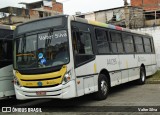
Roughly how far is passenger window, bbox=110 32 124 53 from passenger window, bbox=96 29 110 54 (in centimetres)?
57

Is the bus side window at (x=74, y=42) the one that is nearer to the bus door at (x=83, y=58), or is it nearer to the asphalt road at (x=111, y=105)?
the bus door at (x=83, y=58)

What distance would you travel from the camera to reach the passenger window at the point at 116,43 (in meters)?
12.6

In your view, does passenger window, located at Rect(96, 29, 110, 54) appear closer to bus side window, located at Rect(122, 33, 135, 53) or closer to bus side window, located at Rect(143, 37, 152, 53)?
bus side window, located at Rect(122, 33, 135, 53)

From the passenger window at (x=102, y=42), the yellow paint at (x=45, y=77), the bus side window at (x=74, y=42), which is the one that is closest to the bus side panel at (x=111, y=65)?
the passenger window at (x=102, y=42)

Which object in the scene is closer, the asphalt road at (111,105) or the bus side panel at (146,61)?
the asphalt road at (111,105)

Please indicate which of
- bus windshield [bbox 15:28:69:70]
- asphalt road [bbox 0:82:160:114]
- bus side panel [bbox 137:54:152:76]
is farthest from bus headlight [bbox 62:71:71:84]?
bus side panel [bbox 137:54:152:76]

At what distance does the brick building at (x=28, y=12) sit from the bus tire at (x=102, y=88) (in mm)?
27813

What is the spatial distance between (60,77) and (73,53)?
84 cm

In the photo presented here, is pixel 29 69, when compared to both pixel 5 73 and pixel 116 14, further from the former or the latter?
pixel 116 14

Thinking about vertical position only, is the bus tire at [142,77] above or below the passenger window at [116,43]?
below

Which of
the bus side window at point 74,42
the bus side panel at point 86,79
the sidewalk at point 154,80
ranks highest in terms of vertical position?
the bus side window at point 74,42

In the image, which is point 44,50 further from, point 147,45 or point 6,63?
point 147,45

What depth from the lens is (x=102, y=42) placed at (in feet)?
38.4

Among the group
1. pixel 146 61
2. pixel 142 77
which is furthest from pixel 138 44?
pixel 142 77
